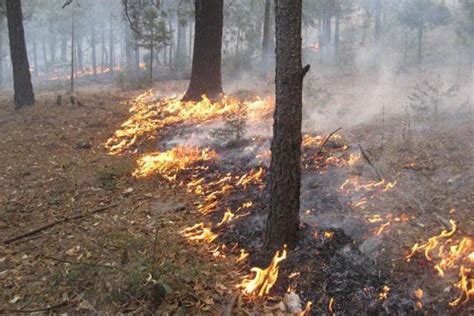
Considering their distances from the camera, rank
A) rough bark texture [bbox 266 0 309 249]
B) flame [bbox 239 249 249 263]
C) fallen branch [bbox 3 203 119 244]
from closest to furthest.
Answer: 1. rough bark texture [bbox 266 0 309 249]
2. flame [bbox 239 249 249 263]
3. fallen branch [bbox 3 203 119 244]

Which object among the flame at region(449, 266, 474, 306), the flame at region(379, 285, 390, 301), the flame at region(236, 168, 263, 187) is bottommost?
the flame at region(379, 285, 390, 301)

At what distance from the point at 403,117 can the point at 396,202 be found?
5.08m

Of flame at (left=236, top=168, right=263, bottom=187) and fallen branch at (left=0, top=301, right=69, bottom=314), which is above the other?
flame at (left=236, top=168, right=263, bottom=187)

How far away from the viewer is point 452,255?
434 cm

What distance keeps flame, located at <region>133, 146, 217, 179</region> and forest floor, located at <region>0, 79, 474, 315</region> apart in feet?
0.67

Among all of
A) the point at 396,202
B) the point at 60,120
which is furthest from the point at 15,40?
the point at 396,202

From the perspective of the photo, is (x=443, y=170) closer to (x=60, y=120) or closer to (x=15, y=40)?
(x=60, y=120)

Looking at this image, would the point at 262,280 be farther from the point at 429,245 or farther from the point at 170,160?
the point at 170,160

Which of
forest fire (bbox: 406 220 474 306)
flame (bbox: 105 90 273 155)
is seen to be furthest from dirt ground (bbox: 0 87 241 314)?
forest fire (bbox: 406 220 474 306)

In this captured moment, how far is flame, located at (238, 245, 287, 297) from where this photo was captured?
14.1 ft

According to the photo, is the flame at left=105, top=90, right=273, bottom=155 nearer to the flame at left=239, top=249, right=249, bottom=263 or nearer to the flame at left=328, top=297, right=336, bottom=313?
the flame at left=239, top=249, right=249, bottom=263

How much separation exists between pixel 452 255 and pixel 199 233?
299 centimetres

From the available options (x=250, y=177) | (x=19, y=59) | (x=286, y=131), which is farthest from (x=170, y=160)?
(x=19, y=59)

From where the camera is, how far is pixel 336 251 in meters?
4.75
